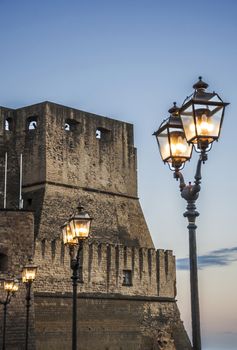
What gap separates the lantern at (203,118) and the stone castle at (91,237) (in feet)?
66.9

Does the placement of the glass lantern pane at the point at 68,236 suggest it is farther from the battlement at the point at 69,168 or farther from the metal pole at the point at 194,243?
the battlement at the point at 69,168

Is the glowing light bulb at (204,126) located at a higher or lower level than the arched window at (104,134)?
lower

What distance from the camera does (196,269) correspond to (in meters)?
7.96

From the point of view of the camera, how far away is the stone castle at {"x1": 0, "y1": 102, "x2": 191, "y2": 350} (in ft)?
96.3

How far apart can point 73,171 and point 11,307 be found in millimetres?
9681

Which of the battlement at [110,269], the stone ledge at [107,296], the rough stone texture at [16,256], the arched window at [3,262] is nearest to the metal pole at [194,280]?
the rough stone texture at [16,256]

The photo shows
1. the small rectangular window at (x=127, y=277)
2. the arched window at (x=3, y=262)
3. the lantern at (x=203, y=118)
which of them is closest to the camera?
the lantern at (x=203, y=118)

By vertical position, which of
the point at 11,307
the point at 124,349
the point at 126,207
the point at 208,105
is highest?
the point at 126,207

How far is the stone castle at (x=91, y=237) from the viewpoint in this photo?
29359mm

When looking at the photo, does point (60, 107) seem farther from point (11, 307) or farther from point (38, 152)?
point (11, 307)

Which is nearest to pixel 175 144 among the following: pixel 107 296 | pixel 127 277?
pixel 107 296

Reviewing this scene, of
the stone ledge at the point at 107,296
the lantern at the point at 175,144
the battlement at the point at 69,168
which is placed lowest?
the stone ledge at the point at 107,296

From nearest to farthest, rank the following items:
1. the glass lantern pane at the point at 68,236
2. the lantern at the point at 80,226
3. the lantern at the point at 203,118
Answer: the lantern at the point at 203,118, the lantern at the point at 80,226, the glass lantern pane at the point at 68,236

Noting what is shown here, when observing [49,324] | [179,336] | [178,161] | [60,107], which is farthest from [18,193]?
[178,161]
